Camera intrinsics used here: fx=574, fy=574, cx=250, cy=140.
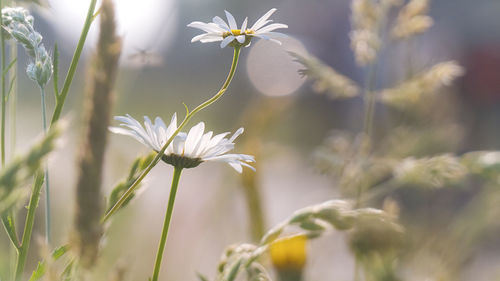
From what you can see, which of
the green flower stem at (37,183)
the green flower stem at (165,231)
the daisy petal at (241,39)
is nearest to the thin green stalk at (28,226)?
the green flower stem at (37,183)

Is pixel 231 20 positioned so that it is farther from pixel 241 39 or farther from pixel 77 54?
pixel 77 54

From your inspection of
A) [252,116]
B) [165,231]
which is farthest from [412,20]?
[165,231]

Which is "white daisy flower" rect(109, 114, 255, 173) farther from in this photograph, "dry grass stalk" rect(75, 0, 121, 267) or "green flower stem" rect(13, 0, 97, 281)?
"dry grass stalk" rect(75, 0, 121, 267)

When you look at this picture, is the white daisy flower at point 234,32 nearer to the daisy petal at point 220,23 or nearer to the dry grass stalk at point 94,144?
the daisy petal at point 220,23

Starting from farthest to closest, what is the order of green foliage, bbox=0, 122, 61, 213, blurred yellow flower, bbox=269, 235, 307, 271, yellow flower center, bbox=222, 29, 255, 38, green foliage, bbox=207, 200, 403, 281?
blurred yellow flower, bbox=269, 235, 307, 271 → yellow flower center, bbox=222, 29, 255, 38 → green foliage, bbox=207, 200, 403, 281 → green foliage, bbox=0, 122, 61, 213

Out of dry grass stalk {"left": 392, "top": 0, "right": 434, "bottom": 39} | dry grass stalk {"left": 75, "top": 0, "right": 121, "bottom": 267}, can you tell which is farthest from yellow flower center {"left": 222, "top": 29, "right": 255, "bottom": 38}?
dry grass stalk {"left": 392, "top": 0, "right": 434, "bottom": 39}

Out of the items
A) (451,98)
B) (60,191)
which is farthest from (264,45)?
(451,98)

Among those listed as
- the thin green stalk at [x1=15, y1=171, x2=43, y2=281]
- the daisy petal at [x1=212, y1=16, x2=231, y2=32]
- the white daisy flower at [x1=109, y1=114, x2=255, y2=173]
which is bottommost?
the thin green stalk at [x1=15, y1=171, x2=43, y2=281]

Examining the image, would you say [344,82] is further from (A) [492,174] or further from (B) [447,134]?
(B) [447,134]
